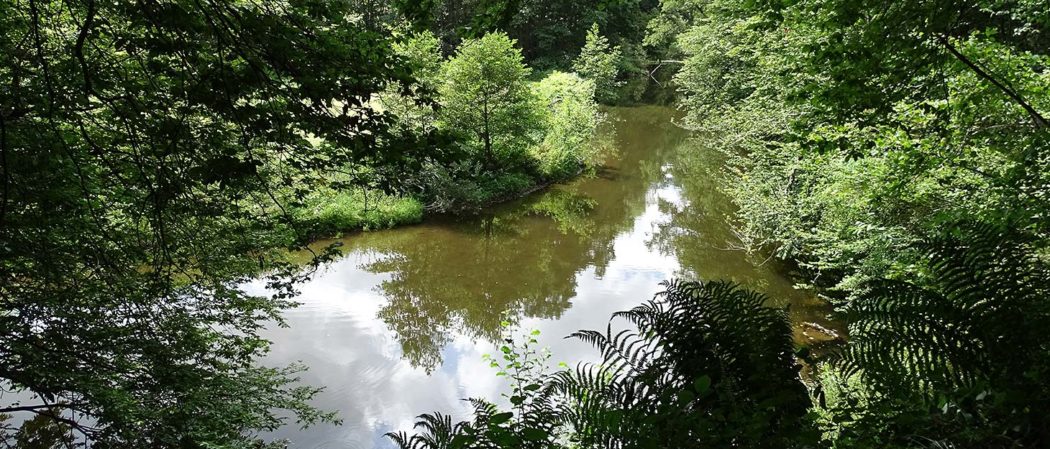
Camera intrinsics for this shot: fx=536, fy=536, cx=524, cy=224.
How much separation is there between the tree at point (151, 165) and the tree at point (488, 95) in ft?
34.5

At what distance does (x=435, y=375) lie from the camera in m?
8.20

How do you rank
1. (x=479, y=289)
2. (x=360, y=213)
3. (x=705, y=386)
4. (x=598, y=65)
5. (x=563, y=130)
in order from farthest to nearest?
(x=598, y=65)
(x=563, y=130)
(x=360, y=213)
(x=479, y=289)
(x=705, y=386)

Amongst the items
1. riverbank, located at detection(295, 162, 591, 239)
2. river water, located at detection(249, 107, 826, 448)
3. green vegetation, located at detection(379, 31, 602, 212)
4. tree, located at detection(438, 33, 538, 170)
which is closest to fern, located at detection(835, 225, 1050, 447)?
river water, located at detection(249, 107, 826, 448)

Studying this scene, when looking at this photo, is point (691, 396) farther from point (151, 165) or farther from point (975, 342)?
point (151, 165)

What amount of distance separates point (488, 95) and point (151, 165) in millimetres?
12322

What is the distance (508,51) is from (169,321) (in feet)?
41.6

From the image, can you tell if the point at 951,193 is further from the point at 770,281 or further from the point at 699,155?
the point at 699,155

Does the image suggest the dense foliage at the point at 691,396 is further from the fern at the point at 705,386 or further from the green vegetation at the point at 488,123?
the green vegetation at the point at 488,123

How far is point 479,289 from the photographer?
1092 cm

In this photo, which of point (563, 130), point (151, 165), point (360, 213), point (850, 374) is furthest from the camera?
point (563, 130)

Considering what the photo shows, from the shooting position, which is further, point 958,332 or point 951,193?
point 951,193

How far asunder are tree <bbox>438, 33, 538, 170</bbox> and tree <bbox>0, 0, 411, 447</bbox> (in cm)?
1052

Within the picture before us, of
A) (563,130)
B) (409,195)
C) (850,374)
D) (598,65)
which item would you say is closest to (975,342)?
(850,374)

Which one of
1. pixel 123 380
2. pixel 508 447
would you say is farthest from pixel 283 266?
pixel 508 447
